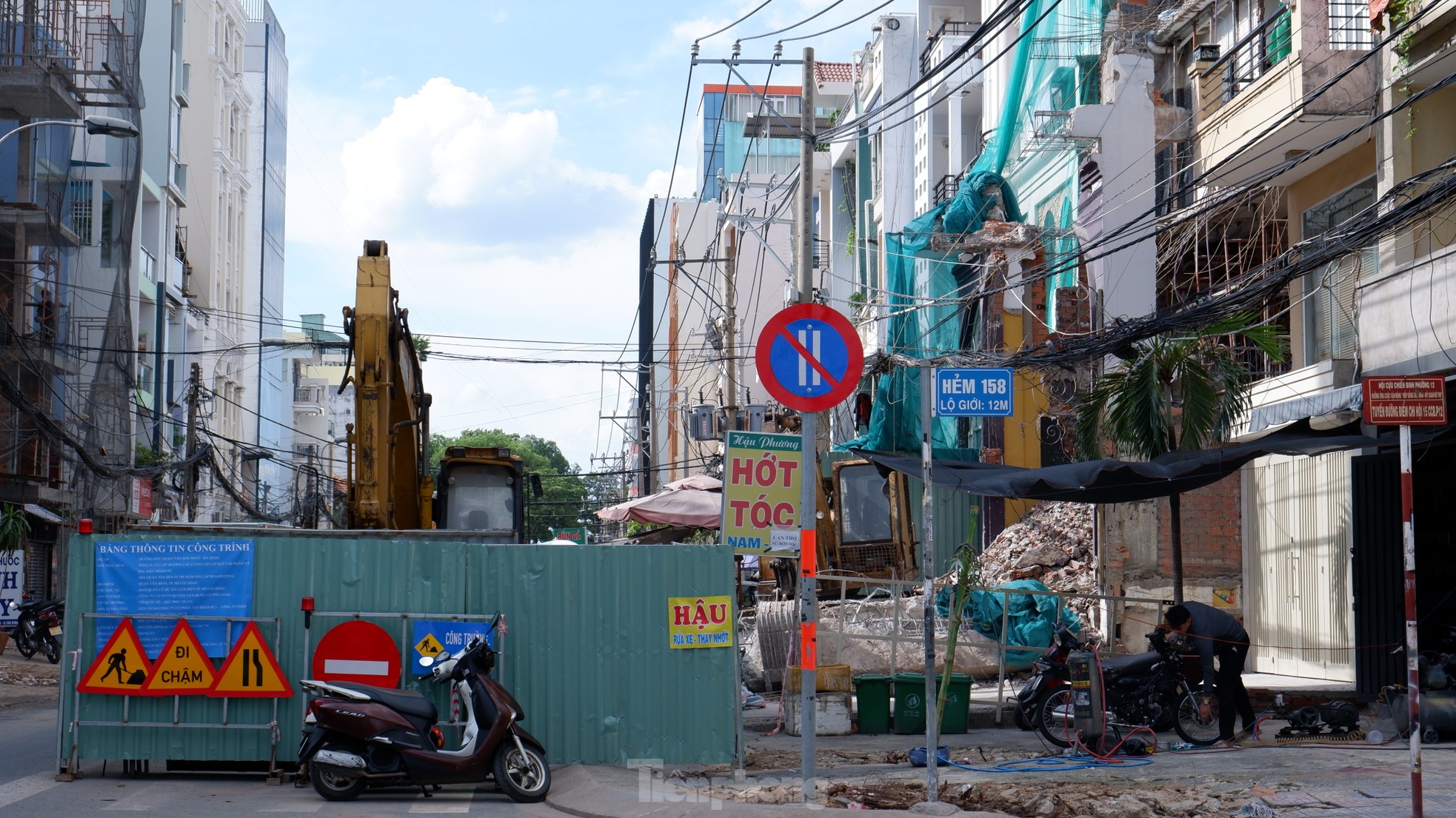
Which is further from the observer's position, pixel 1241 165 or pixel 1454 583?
pixel 1241 165

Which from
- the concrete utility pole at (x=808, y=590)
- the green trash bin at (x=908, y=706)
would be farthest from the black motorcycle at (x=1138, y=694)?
the concrete utility pole at (x=808, y=590)

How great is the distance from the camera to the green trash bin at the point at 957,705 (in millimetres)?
13891

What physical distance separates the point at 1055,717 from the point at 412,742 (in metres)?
6.25

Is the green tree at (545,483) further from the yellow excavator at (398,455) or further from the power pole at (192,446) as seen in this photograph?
the yellow excavator at (398,455)

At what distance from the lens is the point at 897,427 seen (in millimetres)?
30266

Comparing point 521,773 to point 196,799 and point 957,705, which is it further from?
point 957,705

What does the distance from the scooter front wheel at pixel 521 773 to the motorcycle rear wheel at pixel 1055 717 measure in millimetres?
5134

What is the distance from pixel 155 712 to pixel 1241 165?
1428 cm

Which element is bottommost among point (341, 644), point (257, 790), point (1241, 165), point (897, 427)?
point (257, 790)

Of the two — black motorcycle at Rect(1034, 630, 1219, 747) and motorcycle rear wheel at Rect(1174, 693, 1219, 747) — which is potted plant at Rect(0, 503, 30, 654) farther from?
motorcycle rear wheel at Rect(1174, 693, 1219, 747)

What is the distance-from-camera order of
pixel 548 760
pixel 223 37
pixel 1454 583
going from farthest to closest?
pixel 223 37, pixel 1454 583, pixel 548 760

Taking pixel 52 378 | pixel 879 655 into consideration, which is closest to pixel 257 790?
pixel 879 655

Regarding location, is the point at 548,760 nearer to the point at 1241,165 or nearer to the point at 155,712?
the point at 155,712

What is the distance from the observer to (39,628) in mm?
24000
